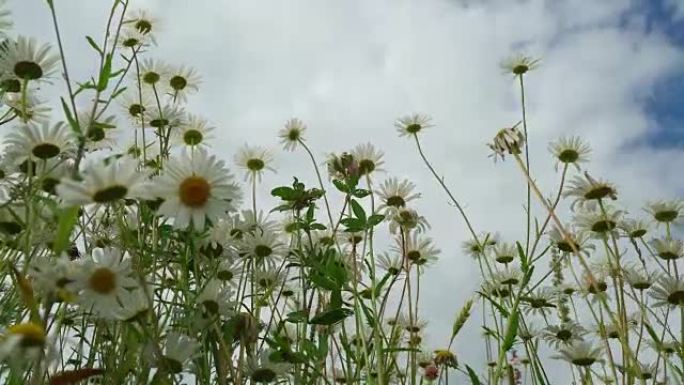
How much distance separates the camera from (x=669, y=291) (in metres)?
2.00

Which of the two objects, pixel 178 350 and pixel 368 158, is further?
pixel 368 158

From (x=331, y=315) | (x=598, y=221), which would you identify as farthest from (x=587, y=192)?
(x=331, y=315)

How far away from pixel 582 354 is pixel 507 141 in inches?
21.7

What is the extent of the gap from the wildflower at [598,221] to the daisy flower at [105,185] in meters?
1.32

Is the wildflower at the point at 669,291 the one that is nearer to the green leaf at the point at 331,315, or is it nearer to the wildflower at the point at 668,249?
the wildflower at the point at 668,249

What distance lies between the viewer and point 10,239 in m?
1.27

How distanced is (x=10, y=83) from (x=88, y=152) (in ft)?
0.85

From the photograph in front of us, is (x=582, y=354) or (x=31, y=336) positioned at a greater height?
(x=582, y=354)

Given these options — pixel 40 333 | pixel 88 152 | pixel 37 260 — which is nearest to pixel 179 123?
pixel 88 152

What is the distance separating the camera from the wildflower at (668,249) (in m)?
2.21

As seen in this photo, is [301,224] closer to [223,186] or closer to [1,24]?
[223,186]

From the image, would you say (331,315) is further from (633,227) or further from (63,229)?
(633,227)

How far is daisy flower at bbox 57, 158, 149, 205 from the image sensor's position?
2.81ft

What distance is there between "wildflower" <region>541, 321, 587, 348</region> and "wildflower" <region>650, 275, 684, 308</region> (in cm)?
23
